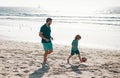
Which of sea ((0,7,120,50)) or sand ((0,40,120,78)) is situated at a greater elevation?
sand ((0,40,120,78))

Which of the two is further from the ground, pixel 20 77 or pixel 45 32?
pixel 45 32

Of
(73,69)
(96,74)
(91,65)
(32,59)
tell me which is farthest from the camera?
(32,59)

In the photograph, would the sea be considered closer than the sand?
No

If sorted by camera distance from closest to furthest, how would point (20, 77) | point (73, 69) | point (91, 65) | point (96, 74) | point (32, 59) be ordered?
1. point (20, 77)
2. point (96, 74)
3. point (73, 69)
4. point (91, 65)
5. point (32, 59)

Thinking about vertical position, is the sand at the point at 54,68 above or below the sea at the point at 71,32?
above

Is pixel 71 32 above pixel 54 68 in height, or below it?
below

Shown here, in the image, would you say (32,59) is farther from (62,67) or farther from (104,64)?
(104,64)

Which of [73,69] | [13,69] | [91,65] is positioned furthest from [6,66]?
[91,65]

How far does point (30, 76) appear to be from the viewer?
789cm

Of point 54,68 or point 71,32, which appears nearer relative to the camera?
point 54,68

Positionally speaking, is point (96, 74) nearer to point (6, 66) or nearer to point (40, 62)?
point (40, 62)

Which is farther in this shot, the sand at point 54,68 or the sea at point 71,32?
the sea at point 71,32

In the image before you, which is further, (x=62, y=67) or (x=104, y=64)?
(x=104, y=64)

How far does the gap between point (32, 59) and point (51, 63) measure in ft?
3.44
